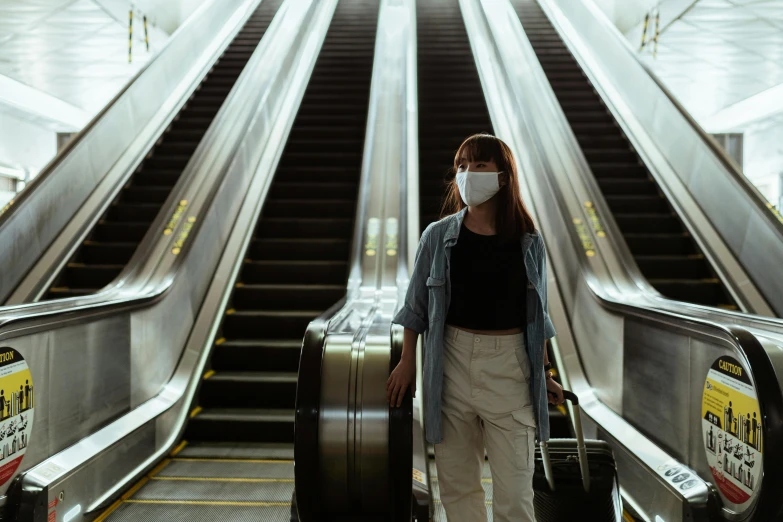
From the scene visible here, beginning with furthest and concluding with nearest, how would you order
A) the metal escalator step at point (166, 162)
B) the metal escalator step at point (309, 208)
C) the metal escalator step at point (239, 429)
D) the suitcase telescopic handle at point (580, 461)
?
1. the metal escalator step at point (166, 162)
2. the metal escalator step at point (309, 208)
3. the metal escalator step at point (239, 429)
4. the suitcase telescopic handle at point (580, 461)

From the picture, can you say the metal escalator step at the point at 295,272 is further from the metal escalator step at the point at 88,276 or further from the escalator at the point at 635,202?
the escalator at the point at 635,202

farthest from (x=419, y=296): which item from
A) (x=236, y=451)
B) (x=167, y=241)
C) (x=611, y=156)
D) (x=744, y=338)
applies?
(x=611, y=156)

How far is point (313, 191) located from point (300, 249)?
3.36 ft

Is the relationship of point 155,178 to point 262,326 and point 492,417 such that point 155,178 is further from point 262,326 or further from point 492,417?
point 492,417

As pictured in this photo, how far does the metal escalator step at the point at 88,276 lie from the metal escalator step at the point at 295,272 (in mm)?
1128

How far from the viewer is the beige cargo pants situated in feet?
6.58

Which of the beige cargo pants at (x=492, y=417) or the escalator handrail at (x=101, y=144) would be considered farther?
the escalator handrail at (x=101, y=144)

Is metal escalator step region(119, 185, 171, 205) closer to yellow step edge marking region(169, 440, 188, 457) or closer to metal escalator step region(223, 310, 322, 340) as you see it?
metal escalator step region(223, 310, 322, 340)

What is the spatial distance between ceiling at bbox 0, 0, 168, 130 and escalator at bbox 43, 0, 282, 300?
6.29ft

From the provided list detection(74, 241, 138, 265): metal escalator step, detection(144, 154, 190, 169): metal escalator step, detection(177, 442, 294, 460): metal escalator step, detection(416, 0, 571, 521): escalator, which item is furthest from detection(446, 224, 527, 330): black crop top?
detection(144, 154, 190, 169): metal escalator step

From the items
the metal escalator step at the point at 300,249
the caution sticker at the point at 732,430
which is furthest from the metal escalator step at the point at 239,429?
the caution sticker at the point at 732,430

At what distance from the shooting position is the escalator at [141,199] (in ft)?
17.6

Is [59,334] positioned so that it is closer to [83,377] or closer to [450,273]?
[83,377]

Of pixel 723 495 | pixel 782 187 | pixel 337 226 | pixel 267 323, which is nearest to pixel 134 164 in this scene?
pixel 337 226
